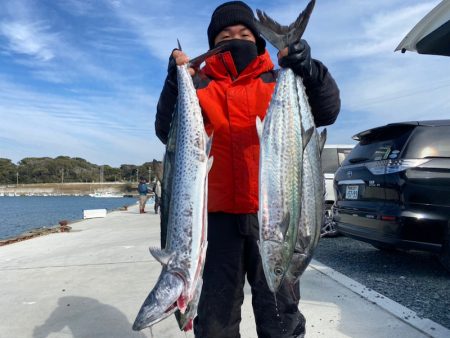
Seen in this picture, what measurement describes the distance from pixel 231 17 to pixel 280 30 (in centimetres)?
60

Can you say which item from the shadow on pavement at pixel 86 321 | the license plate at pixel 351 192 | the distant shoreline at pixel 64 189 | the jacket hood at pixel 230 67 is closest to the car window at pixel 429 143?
the license plate at pixel 351 192

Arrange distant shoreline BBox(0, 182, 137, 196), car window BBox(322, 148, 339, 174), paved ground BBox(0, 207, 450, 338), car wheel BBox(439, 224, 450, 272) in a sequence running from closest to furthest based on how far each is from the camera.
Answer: paved ground BBox(0, 207, 450, 338)
car wheel BBox(439, 224, 450, 272)
car window BBox(322, 148, 339, 174)
distant shoreline BBox(0, 182, 137, 196)

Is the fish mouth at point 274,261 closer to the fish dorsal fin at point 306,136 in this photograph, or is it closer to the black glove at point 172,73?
the fish dorsal fin at point 306,136

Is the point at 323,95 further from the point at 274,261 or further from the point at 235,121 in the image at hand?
the point at 274,261

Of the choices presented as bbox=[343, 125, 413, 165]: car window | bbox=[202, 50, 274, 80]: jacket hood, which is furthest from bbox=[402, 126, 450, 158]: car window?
bbox=[202, 50, 274, 80]: jacket hood

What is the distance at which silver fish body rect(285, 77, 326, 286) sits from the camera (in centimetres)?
197

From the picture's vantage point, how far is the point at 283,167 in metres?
1.98

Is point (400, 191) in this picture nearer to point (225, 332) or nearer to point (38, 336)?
point (225, 332)

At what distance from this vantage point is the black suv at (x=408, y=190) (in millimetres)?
4895

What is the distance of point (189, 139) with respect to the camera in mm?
2137

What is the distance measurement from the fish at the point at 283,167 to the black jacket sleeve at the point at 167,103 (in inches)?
22.2

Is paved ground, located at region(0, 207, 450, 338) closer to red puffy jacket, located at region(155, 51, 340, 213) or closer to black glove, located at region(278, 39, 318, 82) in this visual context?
red puffy jacket, located at region(155, 51, 340, 213)

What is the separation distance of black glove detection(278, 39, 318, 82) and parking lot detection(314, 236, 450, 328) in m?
2.75

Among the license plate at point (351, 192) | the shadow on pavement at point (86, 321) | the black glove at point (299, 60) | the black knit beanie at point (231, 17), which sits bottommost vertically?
the shadow on pavement at point (86, 321)
